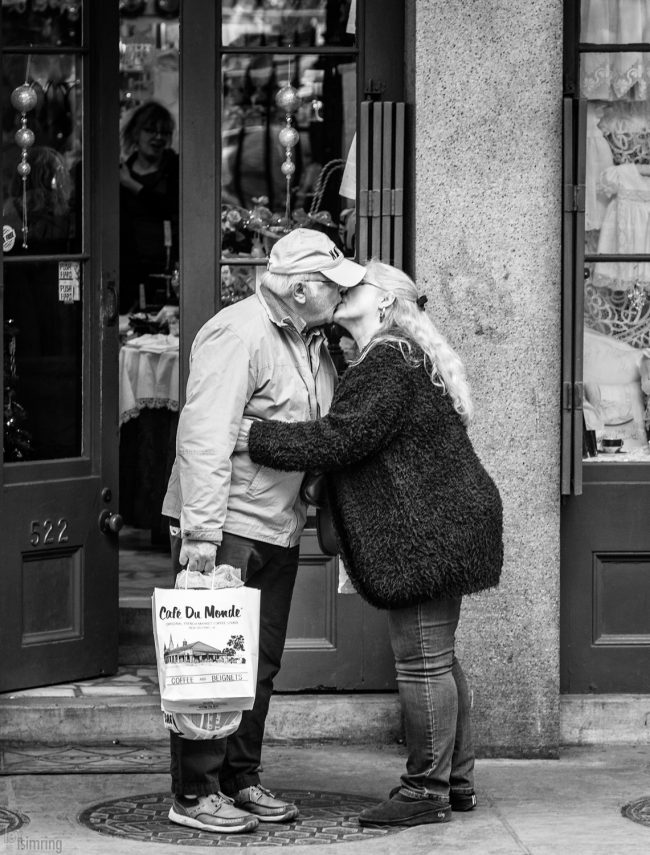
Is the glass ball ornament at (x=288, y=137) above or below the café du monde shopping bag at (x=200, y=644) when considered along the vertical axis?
above

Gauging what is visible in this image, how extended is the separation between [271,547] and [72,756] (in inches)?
59.5

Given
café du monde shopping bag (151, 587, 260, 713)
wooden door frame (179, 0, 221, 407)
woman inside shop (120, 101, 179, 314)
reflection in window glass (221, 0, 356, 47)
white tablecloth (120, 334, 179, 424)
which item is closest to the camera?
café du monde shopping bag (151, 587, 260, 713)

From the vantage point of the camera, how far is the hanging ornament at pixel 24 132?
618 cm

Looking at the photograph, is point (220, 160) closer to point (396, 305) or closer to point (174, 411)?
point (396, 305)

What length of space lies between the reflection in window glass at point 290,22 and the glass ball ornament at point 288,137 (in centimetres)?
39

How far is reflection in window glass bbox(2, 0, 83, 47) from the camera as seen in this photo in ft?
20.3

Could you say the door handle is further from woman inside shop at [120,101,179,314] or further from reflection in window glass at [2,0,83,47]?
woman inside shop at [120,101,179,314]

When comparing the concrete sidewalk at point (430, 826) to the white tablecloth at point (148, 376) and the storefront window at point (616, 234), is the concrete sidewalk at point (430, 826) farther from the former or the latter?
the white tablecloth at point (148, 376)

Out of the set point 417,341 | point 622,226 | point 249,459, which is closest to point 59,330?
point 249,459

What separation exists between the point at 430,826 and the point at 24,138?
315 cm

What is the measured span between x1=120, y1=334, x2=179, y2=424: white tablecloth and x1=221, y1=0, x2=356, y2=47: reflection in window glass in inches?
94.7

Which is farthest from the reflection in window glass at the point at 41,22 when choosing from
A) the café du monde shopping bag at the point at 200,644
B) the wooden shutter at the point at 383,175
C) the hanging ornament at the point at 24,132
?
the café du monde shopping bag at the point at 200,644

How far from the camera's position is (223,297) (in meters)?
6.30

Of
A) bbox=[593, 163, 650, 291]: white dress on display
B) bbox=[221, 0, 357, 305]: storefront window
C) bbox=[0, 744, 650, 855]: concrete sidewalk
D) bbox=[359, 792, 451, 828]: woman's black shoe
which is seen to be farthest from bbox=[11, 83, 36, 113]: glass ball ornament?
bbox=[359, 792, 451, 828]: woman's black shoe
